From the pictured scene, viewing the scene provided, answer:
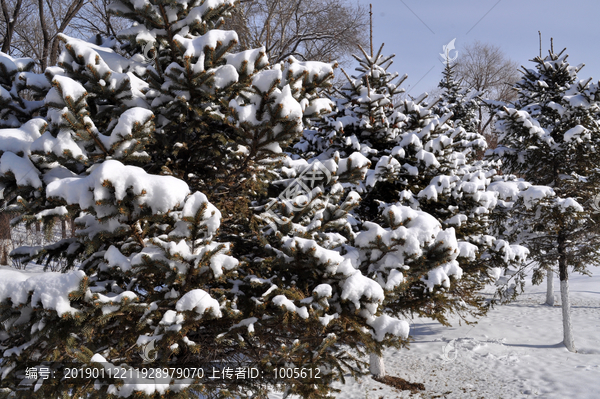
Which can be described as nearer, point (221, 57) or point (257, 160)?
point (221, 57)

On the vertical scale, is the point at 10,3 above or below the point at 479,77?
below

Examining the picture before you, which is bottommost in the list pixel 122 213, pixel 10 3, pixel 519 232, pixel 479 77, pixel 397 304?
pixel 397 304

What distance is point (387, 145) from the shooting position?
7.50 metres

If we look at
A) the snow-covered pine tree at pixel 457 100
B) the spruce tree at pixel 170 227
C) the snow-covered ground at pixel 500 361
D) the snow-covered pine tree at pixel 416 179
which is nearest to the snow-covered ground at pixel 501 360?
the snow-covered ground at pixel 500 361

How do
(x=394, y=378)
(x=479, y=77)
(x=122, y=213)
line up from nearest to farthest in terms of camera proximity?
(x=122, y=213) → (x=394, y=378) → (x=479, y=77)

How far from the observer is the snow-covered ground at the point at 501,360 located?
796cm

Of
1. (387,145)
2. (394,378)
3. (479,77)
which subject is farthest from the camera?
(479,77)

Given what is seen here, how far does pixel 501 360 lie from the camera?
9750 mm

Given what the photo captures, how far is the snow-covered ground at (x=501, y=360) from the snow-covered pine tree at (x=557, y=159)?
4.44 ft

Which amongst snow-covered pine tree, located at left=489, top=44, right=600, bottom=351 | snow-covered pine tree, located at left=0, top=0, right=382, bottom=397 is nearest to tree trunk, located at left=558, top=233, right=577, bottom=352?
snow-covered pine tree, located at left=489, top=44, right=600, bottom=351

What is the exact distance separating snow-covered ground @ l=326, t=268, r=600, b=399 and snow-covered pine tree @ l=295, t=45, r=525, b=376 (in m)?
2.61

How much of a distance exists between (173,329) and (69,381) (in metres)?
0.97

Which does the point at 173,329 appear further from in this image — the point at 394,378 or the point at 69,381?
the point at 394,378

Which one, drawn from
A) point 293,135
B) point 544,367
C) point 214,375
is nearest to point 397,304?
point 214,375
